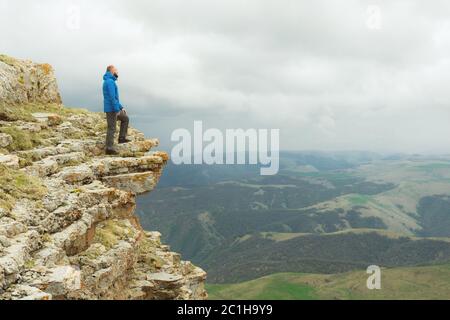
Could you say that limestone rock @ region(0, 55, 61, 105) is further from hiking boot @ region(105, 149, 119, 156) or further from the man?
hiking boot @ region(105, 149, 119, 156)

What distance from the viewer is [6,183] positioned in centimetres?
2164

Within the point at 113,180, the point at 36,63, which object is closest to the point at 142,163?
the point at 113,180

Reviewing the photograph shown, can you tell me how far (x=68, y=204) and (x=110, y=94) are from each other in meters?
11.8

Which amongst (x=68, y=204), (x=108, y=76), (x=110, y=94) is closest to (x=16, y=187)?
(x=68, y=204)

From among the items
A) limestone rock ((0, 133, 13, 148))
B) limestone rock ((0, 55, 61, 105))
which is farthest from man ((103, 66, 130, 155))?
limestone rock ((0, 55, 61, 105))

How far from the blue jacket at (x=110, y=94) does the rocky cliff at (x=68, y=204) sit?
3.17 metres

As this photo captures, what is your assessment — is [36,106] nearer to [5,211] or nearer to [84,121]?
[84,121]

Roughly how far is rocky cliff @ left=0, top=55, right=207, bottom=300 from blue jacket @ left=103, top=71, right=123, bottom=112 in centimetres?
317

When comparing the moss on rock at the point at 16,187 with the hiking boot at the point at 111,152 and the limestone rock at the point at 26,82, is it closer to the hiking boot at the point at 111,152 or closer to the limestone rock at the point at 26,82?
the hiking boot at the point at 111,152

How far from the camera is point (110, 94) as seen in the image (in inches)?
1262

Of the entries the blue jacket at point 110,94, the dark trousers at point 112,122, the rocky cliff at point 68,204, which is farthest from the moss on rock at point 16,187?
the blue jacket at point 110,94

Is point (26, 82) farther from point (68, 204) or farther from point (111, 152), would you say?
point (68, 204)

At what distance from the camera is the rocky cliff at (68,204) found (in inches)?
695
